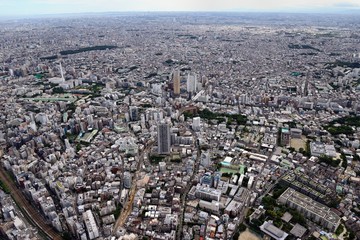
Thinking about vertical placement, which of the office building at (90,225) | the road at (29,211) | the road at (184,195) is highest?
the office building at (90,225)

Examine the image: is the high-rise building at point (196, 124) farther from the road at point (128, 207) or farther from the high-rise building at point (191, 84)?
the high-rise building at point (191, 84)

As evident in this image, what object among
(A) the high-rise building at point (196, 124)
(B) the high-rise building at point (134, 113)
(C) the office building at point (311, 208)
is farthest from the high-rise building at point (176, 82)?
(C) the office building at point (311, 208)

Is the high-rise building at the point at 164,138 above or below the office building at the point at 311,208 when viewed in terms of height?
above

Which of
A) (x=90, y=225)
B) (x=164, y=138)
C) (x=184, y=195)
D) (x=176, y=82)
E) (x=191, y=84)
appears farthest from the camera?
(x=191, y=84)

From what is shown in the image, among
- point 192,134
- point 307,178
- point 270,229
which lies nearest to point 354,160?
point 307,178

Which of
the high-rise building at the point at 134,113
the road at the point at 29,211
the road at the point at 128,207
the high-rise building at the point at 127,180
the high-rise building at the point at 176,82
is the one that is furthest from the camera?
the high-rise building at the point at 176,82

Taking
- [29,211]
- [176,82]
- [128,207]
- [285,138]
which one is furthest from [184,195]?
[176,82]

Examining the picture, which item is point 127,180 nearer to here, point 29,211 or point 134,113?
point 29,211

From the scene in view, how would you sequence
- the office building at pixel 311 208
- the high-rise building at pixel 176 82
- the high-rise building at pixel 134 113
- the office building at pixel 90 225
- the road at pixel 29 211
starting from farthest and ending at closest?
the high-rise building at pixel 176 82, the high-rise building at pixel 134 113, the road at pixel 29 211, the office building at pixel 311 208, the office building at pixel 90 225
